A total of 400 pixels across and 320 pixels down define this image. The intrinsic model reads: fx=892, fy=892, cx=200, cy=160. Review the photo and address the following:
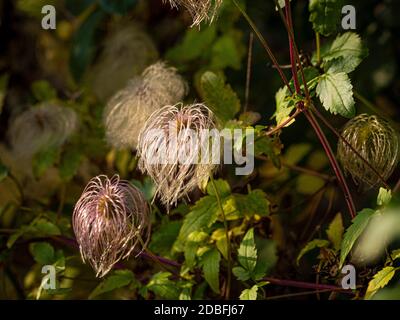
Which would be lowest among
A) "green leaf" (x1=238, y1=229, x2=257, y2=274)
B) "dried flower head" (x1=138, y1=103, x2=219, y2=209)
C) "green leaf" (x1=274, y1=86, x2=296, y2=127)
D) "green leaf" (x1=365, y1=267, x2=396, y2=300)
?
"green leaf" (x1=365, y1=267, x2=396, y2=300)

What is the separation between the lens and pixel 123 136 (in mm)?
1475

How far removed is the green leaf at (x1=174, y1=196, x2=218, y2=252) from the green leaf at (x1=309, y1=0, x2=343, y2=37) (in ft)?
0.93

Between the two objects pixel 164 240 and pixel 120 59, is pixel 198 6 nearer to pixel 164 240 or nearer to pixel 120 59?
pixel 164 240

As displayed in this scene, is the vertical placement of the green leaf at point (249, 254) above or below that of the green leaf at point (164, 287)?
above

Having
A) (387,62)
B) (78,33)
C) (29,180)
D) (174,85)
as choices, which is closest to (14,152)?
(29,180)

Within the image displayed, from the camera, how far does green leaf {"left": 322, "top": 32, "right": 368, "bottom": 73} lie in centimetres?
120

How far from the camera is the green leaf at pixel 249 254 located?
120 centimetres

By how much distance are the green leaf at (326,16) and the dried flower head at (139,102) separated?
289 mm

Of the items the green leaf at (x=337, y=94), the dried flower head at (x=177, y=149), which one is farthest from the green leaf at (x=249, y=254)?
the green leaf at (x=337, y=94)

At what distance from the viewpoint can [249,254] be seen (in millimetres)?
1211

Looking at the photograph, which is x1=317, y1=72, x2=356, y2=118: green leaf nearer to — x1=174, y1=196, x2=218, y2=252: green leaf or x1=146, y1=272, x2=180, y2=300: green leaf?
x1=174, y1=196, x2=218, y2=252: green leaf

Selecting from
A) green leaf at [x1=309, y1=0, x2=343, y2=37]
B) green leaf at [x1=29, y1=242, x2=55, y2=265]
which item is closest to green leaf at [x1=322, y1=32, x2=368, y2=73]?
green leaf at [x1=309, y1=0, x2=343, y2=37]

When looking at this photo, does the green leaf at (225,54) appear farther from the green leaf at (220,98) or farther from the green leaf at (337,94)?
the green leaf at (337,94)
